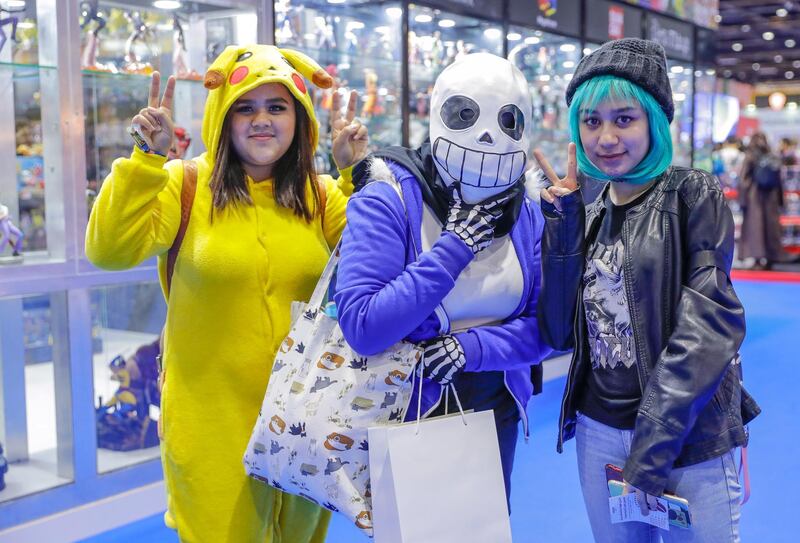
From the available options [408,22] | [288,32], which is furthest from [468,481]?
[408,22]

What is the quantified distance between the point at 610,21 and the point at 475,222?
5369mm

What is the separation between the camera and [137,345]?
3.64 m

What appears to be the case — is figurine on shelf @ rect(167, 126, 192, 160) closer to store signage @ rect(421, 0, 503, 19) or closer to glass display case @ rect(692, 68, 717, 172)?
store signage @ rect(421, 0, 503, 19)

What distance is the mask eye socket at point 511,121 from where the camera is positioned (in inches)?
65.5

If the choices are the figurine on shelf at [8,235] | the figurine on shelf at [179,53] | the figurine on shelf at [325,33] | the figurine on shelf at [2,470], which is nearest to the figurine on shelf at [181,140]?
the figurine on shelf at [179,53]

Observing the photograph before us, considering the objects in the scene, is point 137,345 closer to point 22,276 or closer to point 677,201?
point 22,276

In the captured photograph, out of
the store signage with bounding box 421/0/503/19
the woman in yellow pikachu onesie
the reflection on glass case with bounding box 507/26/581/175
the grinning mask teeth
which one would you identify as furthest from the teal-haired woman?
the reflection on glass case with bounding box 507/26/581/175

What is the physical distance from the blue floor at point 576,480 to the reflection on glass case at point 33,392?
36 centimetres

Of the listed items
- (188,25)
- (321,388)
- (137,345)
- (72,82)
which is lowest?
(137,345)

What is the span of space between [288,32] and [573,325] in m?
2.86

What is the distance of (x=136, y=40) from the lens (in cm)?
355

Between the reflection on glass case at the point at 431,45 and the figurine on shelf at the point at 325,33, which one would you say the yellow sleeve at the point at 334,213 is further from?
the reflection on glass case at the point at 431,45

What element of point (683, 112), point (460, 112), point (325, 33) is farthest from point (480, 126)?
point (683, 112)

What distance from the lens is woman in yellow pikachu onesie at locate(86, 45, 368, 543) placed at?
1979 millimetres
